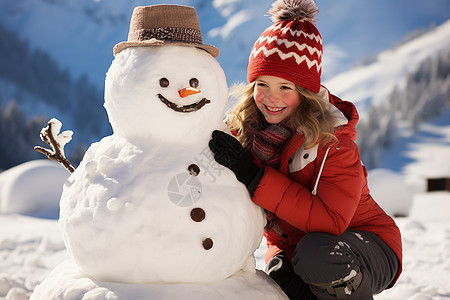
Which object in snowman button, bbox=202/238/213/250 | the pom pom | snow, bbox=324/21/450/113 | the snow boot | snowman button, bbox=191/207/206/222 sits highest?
snow, bbox=324/21/450/113

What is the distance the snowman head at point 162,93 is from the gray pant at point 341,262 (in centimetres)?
60

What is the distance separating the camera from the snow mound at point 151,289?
4.30ft

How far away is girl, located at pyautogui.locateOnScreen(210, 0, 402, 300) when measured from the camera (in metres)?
1.56

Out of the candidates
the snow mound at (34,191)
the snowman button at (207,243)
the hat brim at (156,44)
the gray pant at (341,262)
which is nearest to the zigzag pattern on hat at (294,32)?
the hat brim at (156,44)

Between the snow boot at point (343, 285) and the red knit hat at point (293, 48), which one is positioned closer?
the snow boot at point (343, 285)

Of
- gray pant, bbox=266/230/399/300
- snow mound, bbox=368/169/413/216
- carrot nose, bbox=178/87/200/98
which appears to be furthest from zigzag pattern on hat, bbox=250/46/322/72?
snow mound, bbox=368/169/413/216

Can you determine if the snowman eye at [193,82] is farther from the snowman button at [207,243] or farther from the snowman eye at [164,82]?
the snowman button at [207,243]

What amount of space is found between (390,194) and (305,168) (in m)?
4.94

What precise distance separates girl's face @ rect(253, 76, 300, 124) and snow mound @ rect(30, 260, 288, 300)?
2.29ft

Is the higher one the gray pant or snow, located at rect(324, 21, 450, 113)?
snow, located at rect(324, 21, 450, 113)

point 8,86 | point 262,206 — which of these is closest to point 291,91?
point 262,206

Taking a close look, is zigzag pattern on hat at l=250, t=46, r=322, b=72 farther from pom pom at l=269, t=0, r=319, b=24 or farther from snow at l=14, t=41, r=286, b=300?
snow at l=14, t=41, r=286, b=300

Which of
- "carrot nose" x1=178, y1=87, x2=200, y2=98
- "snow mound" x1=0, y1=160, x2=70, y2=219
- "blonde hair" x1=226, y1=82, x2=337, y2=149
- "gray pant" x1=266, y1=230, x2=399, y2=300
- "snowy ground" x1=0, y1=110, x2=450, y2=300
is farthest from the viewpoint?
"snow mound" x1=0, y1=160, x2=70, y2=219

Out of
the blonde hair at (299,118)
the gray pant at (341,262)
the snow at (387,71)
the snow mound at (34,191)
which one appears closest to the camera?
the gray pant at (341,262)
